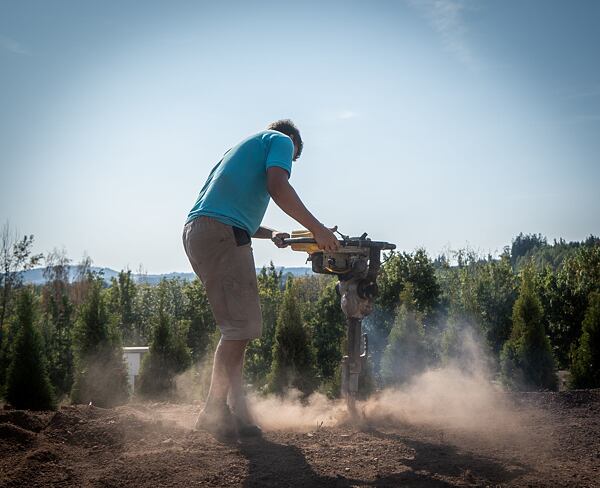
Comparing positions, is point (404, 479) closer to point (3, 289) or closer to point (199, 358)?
point (199, 358)

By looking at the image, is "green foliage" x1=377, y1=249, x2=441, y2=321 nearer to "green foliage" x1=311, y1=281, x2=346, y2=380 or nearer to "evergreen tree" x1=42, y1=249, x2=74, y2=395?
"green foliage" x1=311, y1=281, x2=346, y2=380

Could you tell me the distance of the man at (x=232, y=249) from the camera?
346 centimetres

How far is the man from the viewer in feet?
11.4

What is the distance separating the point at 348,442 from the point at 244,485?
986 mm

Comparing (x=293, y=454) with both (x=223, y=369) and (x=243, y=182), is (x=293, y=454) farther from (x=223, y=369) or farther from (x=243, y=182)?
(x=243, y=182)

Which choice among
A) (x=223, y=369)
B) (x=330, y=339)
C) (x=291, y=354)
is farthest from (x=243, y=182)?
(x=330, y=339)

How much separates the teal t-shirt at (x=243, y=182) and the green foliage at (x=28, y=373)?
5864mm

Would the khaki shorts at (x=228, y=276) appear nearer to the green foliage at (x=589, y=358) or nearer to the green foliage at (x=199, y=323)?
the green foliage at (x=589, y=358)

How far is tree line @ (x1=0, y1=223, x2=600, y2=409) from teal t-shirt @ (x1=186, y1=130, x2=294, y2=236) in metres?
3.92

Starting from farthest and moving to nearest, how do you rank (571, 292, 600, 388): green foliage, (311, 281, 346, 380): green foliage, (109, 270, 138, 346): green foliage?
(109, 270, 138, 346): green foliage
(311, 281, 346, 380): green foliage
(571, 292, 600, 388): green foliage

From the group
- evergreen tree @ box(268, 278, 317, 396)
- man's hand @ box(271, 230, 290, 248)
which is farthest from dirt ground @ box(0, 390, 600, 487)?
evergreen tree @ box(268, 278, 317, 396)

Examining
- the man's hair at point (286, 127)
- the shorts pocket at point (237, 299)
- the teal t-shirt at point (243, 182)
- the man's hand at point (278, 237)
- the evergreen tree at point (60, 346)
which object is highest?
the man's hair at point (286, 127)

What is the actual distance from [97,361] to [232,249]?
6256 mm

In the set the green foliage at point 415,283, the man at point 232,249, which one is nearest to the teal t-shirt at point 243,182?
the man at point 232,249
